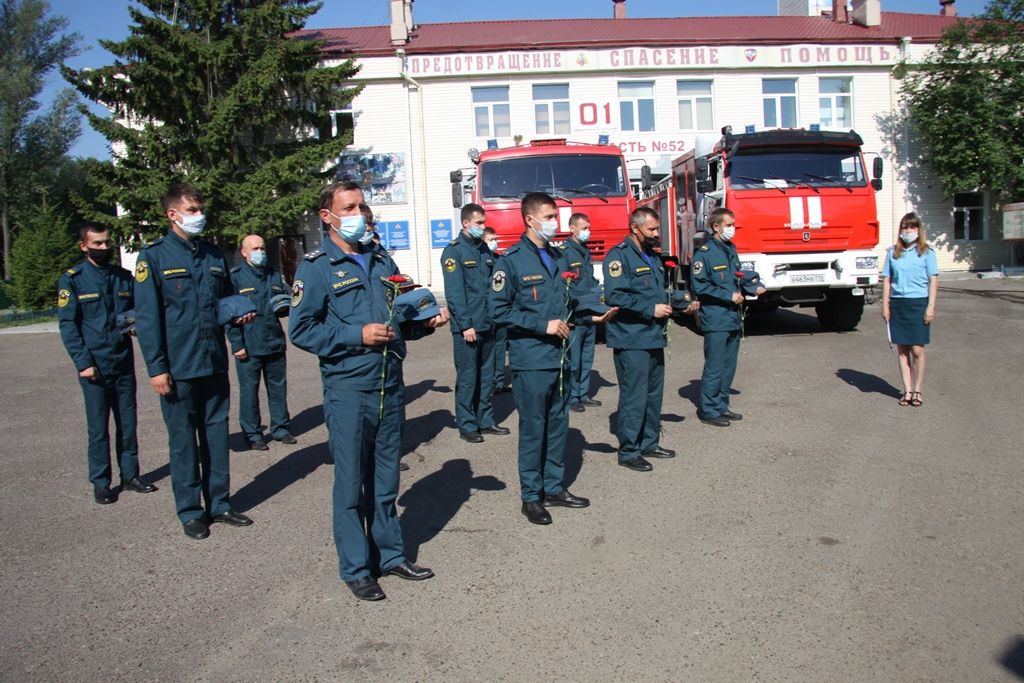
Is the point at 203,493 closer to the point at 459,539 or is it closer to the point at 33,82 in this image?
the point at 459,539

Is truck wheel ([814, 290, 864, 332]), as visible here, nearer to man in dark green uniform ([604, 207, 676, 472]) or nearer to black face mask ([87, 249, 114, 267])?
man in dark green uniform ([604, 207, 676, 472])

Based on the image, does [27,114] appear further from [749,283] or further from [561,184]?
[749,283]

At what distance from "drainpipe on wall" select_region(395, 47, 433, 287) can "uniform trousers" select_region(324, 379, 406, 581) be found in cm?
2290

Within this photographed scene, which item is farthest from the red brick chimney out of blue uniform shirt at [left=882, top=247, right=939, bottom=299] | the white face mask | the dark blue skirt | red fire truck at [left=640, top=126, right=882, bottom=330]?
the white face mask

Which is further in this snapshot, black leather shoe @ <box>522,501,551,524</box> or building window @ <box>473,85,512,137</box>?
building window @ <box>473,85,512,137</box>

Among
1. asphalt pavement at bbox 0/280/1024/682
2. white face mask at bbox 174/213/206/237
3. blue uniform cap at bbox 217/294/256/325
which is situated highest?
white face mask at bbox 174/213/206/237

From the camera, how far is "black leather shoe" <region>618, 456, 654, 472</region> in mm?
6371

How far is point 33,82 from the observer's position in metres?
40.1

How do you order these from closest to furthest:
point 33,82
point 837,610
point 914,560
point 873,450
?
point 837,610, point 914,560, point 873,450, point 33,82

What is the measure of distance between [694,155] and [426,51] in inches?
592

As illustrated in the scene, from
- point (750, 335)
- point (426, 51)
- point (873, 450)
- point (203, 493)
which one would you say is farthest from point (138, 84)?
point (873, 450)

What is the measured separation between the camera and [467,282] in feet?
25.9

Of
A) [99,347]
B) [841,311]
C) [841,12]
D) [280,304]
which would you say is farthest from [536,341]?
[841,12]

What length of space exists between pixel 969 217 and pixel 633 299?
27.6 metres
